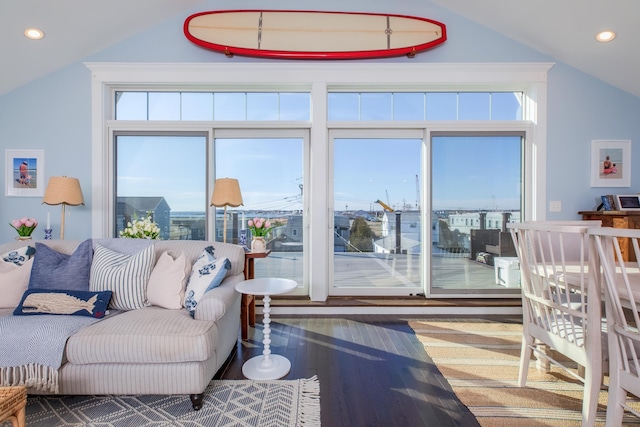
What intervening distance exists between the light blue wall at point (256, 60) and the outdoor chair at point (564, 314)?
1.79 metres

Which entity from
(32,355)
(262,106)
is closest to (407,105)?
(262,106)

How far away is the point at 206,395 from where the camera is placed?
1.82 m

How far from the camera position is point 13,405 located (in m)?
1.15

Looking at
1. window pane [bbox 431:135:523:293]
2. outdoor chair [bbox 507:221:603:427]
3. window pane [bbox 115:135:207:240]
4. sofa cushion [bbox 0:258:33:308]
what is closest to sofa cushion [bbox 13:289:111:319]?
sofa cushion [bbox 0:258:33:308]

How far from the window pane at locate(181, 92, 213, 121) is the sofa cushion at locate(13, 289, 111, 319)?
2.17 meters

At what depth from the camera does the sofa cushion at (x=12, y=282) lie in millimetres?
2033

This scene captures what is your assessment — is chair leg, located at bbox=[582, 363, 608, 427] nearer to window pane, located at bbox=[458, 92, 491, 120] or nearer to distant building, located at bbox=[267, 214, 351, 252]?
distant building, located at bbox=[267, 214, 351, 252]

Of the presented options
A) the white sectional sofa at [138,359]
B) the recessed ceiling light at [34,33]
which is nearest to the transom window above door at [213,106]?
the recessed ceiling light at [34,33]

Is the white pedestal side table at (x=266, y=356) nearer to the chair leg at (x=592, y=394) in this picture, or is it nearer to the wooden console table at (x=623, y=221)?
the chair leg at (x=592, y=394)

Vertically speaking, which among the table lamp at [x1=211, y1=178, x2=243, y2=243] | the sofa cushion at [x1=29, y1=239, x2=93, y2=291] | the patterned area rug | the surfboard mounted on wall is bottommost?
the patterned area rug

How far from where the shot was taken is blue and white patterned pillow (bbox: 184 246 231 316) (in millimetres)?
1982

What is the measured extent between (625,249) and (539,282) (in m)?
1.84

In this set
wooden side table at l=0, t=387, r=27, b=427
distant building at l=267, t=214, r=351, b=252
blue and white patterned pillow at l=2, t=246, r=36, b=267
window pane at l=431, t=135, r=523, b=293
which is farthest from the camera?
distant building at l=267, t=214, r=351, b=252

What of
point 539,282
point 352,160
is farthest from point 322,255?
point 539,282
